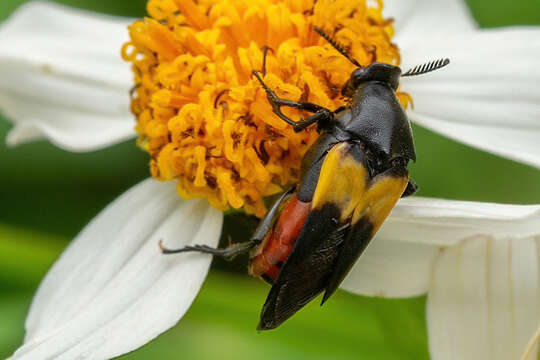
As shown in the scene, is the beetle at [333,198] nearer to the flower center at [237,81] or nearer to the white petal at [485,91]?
the flower center at [237,81]

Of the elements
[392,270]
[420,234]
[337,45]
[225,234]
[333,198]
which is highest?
[337,45]

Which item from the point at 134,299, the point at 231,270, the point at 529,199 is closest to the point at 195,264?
the point at 134,299

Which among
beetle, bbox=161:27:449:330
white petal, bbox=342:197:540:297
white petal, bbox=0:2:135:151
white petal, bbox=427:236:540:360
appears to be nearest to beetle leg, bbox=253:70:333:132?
beetle, bbox=161:27:449:330

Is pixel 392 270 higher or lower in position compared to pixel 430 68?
lower

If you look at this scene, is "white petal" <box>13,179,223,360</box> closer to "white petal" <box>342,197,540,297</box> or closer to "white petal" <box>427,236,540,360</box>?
"white petal" <box>342,197,540,297</box>

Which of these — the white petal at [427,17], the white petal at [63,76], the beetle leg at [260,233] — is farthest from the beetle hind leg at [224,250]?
the white petal at [427,17]

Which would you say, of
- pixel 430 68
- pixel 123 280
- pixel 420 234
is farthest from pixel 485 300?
pixel 123 280

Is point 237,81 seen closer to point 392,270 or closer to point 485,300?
point 392,270
